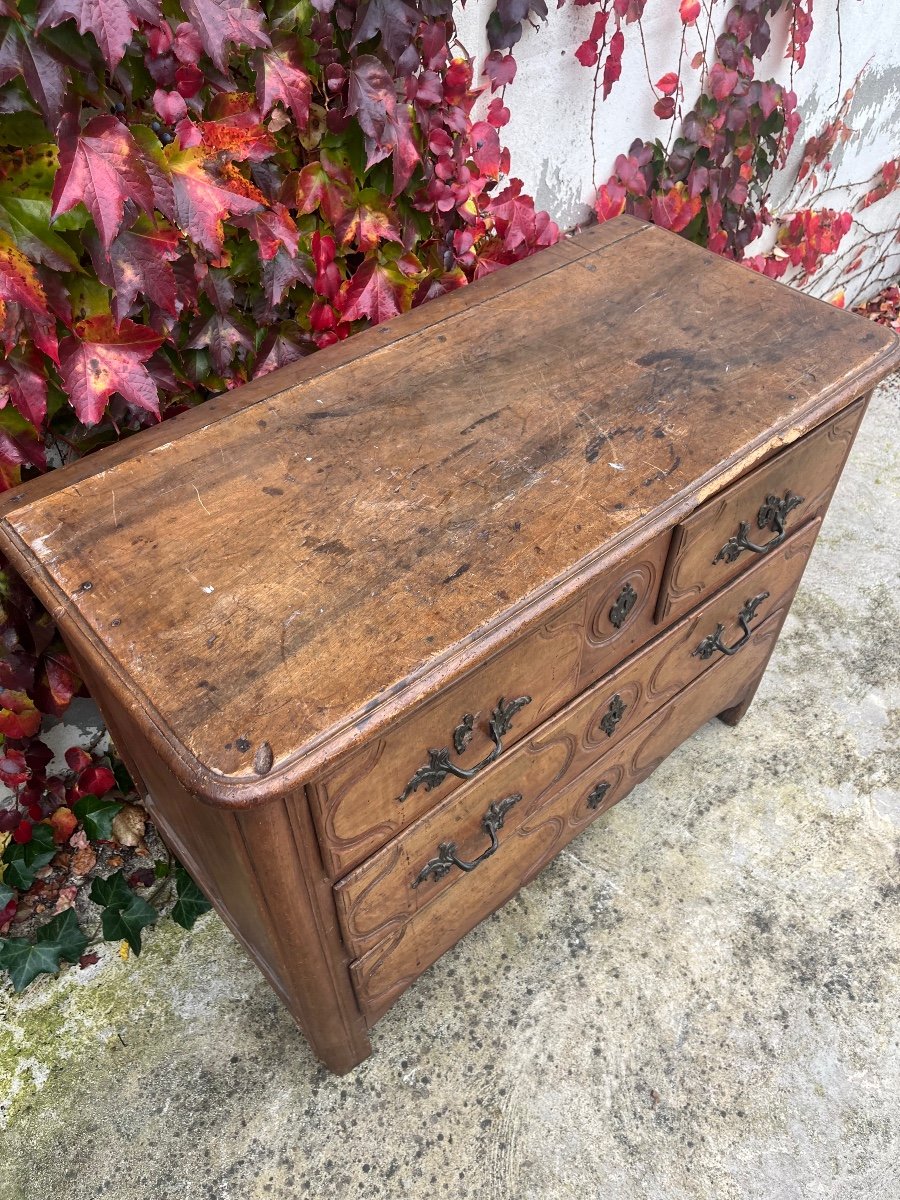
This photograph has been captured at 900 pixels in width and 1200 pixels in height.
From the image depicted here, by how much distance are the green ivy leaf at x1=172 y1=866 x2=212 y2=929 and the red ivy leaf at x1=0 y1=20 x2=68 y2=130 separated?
4.34ft

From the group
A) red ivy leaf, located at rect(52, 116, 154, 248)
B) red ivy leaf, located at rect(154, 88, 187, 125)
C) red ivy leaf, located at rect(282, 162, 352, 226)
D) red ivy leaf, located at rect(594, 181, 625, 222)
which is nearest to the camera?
red ivy leaf, located at rect(52, 116, 154, 248)

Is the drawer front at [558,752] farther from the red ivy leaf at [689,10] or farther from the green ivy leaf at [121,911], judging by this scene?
the red ivy leaf at [689,10]

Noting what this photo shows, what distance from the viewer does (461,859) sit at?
4.20 feet

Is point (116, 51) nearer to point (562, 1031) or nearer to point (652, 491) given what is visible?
point (652, 491)

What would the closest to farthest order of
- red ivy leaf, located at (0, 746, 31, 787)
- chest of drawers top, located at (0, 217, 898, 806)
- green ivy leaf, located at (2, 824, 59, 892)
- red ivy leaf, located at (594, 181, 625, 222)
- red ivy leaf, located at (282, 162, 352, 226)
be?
chest of drawers top, located at (0, 217, 898, 806)
red ivy leaf, located at (282, 162, 352, 226)
red ivy leaf, located at (0, 746, 31, 787)
green ivy leaf, located at (2, 824, 59, 892)
red ivy leaf, located at (594, 181, 625, 222)

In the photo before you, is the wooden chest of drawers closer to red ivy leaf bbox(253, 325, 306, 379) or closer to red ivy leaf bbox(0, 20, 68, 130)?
red ivy leaf bbox(253, 325, 306, 379)

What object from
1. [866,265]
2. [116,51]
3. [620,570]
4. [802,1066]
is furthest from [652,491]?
[866,265]

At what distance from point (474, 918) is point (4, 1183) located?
2.85 feet

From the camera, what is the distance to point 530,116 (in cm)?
167

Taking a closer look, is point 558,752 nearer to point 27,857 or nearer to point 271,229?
point 271,229

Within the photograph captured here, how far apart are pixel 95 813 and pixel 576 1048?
3.43ft

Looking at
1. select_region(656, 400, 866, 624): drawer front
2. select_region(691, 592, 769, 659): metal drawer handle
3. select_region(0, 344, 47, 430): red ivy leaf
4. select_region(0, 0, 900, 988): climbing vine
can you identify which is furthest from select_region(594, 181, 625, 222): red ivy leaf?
select_region(0, 344, 47, 430): red ivy leaf

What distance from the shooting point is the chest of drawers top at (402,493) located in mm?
900

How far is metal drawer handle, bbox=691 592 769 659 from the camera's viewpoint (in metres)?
1.50
